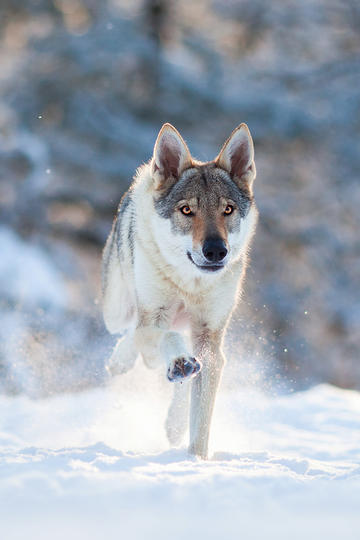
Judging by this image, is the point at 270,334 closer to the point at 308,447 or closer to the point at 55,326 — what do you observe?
the point at 55,326

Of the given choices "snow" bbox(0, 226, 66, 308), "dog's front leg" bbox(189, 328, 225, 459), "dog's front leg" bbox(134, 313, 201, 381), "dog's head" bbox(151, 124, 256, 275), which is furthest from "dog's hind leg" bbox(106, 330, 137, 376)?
"snow" bbox(0, 226, 66, 308)

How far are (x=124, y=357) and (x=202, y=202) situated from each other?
1682mm

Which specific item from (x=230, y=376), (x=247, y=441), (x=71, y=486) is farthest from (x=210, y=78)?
(x=71, y=486)

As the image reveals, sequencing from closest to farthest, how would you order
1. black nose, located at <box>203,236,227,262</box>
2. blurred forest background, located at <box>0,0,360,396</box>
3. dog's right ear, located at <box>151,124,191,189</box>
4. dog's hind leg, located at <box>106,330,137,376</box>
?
black nose, located at <box>203,236,227,262</box> < dog's right ear, located at <box>151,124,191,189</box> < dog's hind leg, located at <box>106,330,137,376</box> < blurred forest background, located at <box>0,0,360,396</box>

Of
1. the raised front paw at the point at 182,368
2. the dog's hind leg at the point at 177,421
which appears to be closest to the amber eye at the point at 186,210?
the raised front paw at the point at 182,368

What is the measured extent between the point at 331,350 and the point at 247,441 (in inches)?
275

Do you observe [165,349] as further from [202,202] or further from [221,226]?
[202,202]

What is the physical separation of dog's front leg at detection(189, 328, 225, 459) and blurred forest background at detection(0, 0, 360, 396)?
728 cm

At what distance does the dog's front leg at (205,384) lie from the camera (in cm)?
329

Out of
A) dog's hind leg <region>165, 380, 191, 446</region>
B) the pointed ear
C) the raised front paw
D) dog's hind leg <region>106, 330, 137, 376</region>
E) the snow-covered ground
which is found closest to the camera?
the snow-covered ground

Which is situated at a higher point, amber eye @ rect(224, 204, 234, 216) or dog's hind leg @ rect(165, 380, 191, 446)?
amber eye @ rect(224, 204, 234, 216)

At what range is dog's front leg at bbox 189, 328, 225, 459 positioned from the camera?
3.29 metres

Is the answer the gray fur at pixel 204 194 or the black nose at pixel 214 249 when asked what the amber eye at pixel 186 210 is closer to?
the gray fur at pixel 204 194

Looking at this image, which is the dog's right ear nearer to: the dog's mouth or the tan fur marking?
the tan fur marking
